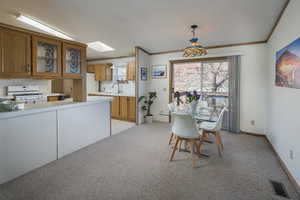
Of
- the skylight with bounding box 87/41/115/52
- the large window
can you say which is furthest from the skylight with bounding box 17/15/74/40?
the large window

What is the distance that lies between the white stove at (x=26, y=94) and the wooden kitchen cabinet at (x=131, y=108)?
2.90 m

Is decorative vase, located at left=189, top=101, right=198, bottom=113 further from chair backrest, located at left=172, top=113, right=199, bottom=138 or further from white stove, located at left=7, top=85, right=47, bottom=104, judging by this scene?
white stove, located at left=7, top=85, right=47, bottom=104

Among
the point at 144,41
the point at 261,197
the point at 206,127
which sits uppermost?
the point at 144,41

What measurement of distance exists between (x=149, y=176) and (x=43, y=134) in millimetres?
1759

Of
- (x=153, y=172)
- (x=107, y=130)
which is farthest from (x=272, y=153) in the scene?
(x=107, y=130)

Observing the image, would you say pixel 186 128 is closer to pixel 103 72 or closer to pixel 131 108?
pixel 131 108

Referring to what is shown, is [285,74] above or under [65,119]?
above

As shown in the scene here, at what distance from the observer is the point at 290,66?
196cm

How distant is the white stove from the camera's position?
4.29m

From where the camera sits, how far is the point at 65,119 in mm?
2559

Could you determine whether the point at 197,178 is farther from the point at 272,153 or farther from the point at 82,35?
the point at 82,35

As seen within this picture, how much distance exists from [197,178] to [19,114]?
102 inches

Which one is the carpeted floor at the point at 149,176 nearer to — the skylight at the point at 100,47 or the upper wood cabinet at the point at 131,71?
the upper wood cabinet at the point at 131,71

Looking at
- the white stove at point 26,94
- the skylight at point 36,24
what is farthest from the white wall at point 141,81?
the white stove at point 26,94
